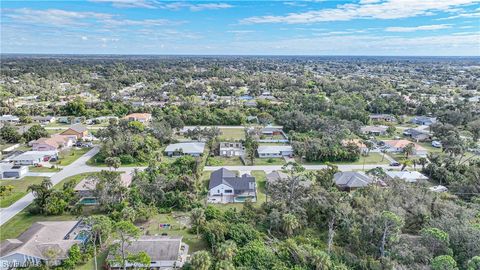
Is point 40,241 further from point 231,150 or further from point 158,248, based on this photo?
point 231,150

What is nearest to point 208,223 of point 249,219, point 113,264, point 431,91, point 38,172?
point 249,219

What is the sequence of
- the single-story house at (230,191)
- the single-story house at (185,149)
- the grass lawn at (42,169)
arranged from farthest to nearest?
the single-story house at (185,149)
the grass lawn at (42,169)
the single-story house at (230,191)

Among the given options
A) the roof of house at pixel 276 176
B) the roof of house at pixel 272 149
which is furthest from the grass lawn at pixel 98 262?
the roof of house at pixel 272 149

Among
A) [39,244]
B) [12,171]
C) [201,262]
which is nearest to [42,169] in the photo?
[12,171]

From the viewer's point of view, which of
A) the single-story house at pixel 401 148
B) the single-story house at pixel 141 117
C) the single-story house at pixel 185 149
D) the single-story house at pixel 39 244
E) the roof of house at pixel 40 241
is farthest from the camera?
the single-story house at pixel 141 117

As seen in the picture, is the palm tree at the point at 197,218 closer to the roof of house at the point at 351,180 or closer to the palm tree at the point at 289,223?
the palm tree at the point at 289,223

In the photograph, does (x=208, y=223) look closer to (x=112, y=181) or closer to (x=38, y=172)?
(x=112, y=181)

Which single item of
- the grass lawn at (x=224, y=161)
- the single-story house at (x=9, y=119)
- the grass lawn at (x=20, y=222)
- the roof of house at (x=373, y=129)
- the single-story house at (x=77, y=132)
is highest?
the single-story house at (x=9, y=119)
